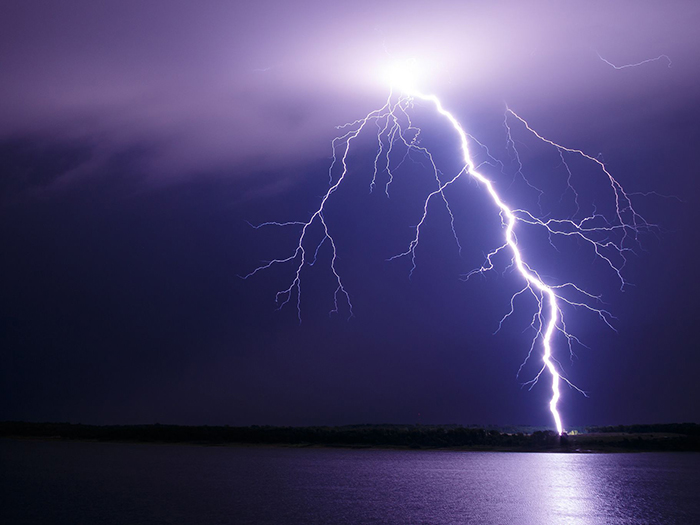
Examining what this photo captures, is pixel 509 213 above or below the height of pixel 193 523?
above

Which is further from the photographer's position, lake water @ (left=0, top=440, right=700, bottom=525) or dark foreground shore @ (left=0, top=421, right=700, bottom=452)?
dark foreground shore @ (left=0, top=421, right=700, bottom=452)

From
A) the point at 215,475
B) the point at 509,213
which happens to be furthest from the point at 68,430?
the point at 509,213

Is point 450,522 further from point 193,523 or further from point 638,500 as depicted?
point 638,500

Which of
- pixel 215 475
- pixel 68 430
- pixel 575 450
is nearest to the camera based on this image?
pixel 215 475

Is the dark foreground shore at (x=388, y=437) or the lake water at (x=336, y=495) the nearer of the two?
the lake water at (x=336, y=495)
